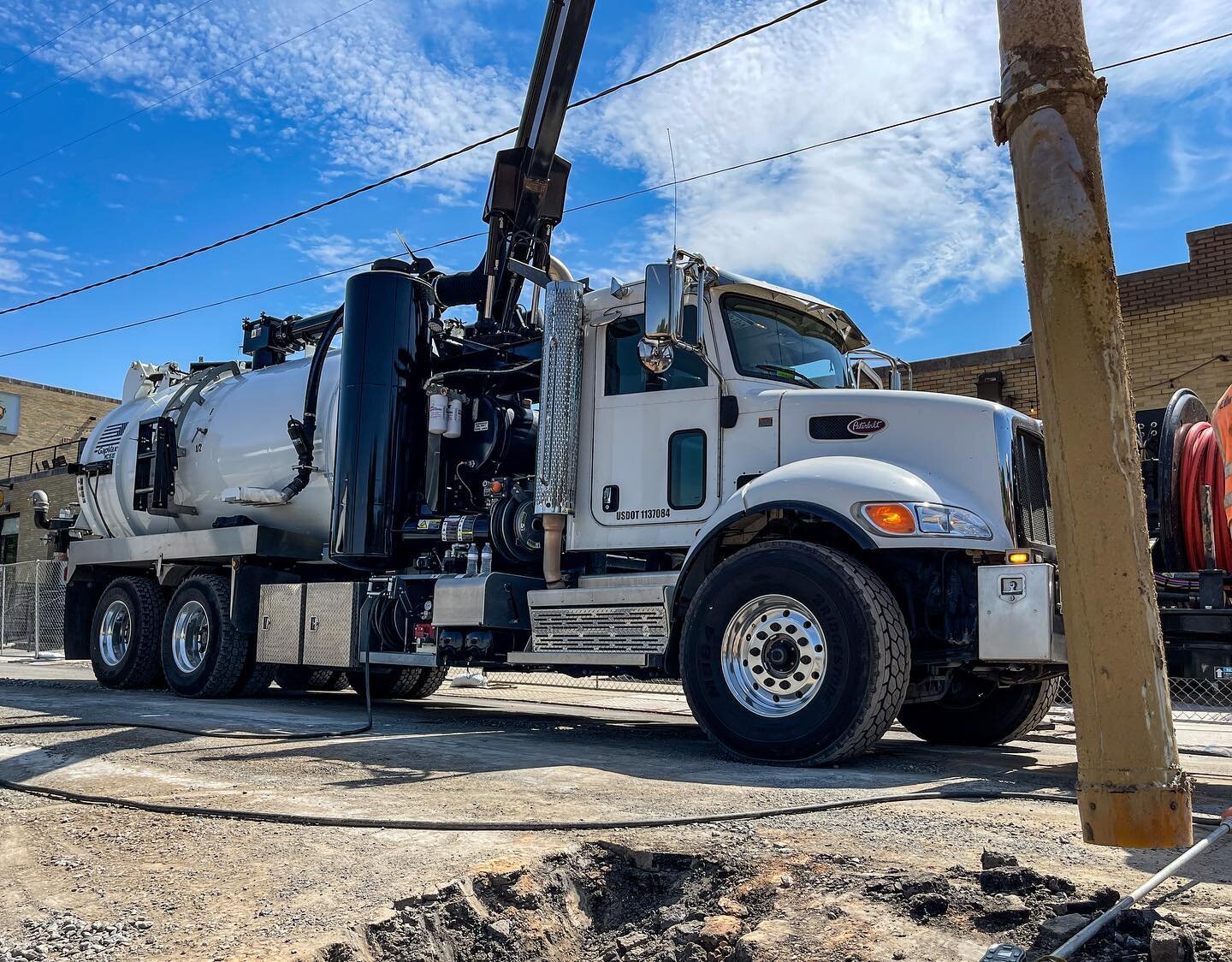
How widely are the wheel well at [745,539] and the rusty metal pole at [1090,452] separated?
3886mm

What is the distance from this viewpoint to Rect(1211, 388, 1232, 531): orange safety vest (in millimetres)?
5562

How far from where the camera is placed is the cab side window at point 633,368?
7.44 metres

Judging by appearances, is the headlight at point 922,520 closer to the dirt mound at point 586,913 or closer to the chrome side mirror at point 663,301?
the chrome side mirror at point 663,301

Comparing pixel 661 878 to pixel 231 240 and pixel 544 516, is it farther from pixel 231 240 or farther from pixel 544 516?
pixel 231 240

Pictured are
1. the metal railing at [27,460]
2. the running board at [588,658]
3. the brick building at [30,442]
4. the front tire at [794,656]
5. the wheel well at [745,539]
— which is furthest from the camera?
the metal railing at [27,460]

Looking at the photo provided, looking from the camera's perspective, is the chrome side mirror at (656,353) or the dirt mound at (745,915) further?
the chrome side mirror at (656,353)

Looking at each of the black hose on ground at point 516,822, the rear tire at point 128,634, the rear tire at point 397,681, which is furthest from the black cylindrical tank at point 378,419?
the black hose on ground at point 516,822

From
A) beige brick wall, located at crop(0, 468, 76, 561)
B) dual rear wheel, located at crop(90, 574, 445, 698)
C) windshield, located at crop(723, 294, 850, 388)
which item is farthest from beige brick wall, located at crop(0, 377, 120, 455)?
windshield, located at crop(723, 294, 850, 388)

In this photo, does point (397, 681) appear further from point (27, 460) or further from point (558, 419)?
point (27, 460)

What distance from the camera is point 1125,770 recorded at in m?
2.33

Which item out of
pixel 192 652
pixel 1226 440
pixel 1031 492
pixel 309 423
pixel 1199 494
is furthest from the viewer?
pixel 192 652

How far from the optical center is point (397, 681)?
11367mm

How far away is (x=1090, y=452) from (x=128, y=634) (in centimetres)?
1123

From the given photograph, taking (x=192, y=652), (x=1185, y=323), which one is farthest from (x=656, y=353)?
(x=1185, y=323)
